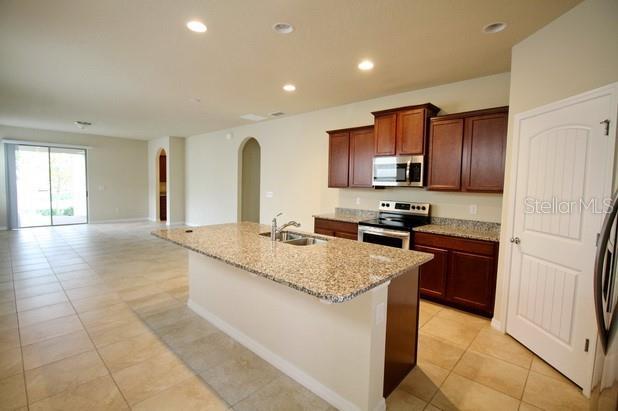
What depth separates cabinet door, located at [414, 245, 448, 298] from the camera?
10.7ft

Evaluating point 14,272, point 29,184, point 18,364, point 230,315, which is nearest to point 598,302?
point 230,315

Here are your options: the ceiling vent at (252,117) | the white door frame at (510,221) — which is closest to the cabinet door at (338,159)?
the ceiling vent at (252,117)

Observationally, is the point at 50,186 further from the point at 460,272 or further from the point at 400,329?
the point at 460,272

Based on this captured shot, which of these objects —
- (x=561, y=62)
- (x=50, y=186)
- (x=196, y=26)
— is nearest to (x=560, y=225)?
(x=561, y=62)

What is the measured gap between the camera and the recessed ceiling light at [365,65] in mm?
3127

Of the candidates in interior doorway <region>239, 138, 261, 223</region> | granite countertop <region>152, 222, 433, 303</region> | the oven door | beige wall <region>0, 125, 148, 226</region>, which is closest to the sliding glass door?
beige wall <region>0, 125, 148, 226</region>

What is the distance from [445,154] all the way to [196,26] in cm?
291

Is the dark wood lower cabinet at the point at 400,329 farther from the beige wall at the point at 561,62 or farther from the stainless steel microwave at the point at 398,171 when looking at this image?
the stainless steel microwave at the point at 398,171

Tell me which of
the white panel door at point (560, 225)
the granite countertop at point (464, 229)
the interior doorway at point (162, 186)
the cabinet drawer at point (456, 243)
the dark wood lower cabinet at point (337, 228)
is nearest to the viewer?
the white panel door at point (560, 225)

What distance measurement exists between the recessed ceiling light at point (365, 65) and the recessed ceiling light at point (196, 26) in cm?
161

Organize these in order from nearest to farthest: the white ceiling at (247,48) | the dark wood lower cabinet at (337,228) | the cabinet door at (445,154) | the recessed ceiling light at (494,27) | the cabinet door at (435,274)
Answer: the white ceiling at (247,48), the recessed ceiling light at (494,27), the cabinet door at (435,274), the cabinet door at (445,154), the dark wood lower cabinet at (337,228)

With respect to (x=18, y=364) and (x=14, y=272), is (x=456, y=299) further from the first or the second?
(x=14, y=272)

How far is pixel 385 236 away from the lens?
11.9 feet

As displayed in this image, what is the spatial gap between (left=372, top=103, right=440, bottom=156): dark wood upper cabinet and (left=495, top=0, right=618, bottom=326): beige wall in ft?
3.24
